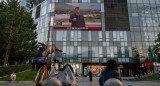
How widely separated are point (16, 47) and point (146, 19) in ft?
122

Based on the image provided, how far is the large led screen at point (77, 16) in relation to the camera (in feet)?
123

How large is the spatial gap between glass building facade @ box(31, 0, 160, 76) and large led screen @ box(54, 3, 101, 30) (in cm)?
123

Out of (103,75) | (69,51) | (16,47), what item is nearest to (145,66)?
(69,51)

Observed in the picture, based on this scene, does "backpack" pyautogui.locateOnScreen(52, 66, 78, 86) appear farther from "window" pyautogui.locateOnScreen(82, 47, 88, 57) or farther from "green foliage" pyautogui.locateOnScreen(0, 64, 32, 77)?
"window" pyautogui.locateOnScreen(82, 47, 88, 57)

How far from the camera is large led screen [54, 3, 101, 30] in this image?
37.6 meters

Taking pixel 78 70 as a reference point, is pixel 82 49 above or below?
above

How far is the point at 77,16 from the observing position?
38.3 metres

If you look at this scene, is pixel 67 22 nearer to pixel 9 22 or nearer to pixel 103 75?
pixel 9 22

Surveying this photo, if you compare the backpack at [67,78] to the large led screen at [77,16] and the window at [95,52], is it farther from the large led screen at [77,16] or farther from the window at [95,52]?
the large led screen at [77,16]

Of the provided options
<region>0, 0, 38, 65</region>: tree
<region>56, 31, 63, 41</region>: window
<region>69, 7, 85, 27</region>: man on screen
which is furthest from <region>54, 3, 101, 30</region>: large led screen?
<region>0, 0, 38, 65</region>: tree

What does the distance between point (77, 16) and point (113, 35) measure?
12.1 meters

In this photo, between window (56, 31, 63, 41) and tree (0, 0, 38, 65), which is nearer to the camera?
tree (0, 0, 38, 65)

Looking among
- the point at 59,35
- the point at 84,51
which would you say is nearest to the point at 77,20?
the point at 59,35

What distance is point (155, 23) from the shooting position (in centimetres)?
3931
